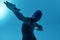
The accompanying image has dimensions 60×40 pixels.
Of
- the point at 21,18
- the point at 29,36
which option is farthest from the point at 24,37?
the point at 21,18

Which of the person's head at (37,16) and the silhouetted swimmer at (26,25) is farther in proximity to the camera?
the person's head at (37,16)

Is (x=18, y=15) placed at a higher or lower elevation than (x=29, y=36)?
higher

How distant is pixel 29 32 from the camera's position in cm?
966

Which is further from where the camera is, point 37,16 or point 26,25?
point 37,16

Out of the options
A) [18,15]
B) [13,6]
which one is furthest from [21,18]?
[13,6]

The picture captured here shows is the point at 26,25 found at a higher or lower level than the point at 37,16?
lower

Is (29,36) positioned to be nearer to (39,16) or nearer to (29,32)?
(29,32)

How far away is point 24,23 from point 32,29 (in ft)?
1.64

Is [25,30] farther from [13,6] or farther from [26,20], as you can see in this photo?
[13,6]

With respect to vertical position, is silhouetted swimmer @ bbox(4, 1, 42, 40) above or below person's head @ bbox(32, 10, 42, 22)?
below

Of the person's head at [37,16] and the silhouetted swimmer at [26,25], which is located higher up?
the person's head at [37,16]

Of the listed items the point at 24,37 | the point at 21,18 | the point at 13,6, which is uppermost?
the point at 13,6

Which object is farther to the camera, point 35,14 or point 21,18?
point 35,14

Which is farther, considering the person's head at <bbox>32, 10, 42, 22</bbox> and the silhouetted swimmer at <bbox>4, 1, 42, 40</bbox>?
the person's head at <bbox>32, 10, 42, 22</bbox>
